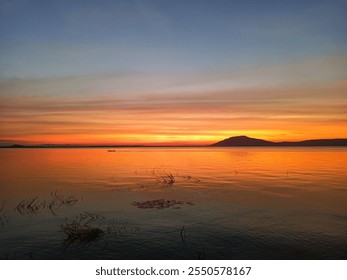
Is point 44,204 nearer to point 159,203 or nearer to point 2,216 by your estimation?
point 2,216

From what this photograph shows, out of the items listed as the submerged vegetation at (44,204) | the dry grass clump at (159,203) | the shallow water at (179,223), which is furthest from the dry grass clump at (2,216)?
the dry grass clump at (159,203)

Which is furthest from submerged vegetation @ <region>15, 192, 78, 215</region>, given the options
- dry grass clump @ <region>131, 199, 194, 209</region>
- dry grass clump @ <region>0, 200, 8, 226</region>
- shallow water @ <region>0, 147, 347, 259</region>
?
dry grass clump @ <region>131, 199, 194, 209</region>

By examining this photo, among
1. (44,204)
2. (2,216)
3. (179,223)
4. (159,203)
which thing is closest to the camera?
(179,223)

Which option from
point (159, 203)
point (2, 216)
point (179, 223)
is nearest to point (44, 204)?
point (2, 216)

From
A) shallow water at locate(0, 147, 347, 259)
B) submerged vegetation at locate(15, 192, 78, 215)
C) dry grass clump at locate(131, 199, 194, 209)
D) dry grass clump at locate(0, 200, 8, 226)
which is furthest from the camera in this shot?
dry grass clump at locate(131, 199, 194, 209)

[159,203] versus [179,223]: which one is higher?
[159,203]

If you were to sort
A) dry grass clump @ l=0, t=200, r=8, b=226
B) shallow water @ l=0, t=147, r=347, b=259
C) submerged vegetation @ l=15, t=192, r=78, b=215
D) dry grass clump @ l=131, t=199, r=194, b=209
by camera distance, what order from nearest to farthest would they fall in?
shallow water @ l=0, t=147, r=347, b=259, dry grass clump @ l=0, t=200, r=8, b=226, submerged vegetation @ l=15, t=192, r=78, b=215, dry grass clump @ l=131, t=199, r=194, b=209

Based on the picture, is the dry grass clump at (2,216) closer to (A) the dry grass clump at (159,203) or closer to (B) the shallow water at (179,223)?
(B) the shallow water at (179,223)

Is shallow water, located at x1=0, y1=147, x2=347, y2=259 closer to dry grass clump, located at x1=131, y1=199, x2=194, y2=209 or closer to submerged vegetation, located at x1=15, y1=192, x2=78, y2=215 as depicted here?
submerged vegetation, located at x1=15, y1=192, x2=78, y2=215

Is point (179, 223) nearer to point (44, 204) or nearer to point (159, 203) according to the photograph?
point (159, 203)

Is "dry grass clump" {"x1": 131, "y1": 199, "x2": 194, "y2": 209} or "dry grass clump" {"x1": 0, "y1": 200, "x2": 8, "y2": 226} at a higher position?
"dry grass clump" {"x1": 131, "y1": 199, "x2": 194, "y2": 209}

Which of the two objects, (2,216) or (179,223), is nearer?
(179,223)

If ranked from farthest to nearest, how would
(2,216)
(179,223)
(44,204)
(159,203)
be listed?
(159,203), (44,204), (2,216), (179,223)
